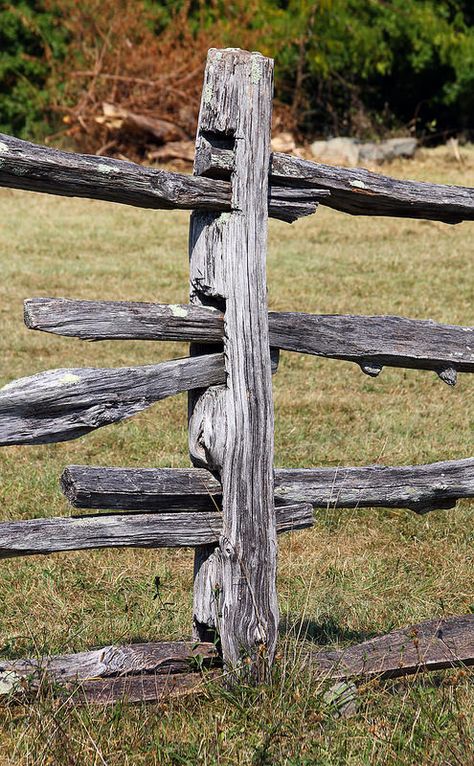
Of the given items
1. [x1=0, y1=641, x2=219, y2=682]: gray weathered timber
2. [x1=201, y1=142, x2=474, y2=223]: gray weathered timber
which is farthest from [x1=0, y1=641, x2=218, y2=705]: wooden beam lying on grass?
[x1=201, y1=142, x2=474, y2=223]: gray weathered timber

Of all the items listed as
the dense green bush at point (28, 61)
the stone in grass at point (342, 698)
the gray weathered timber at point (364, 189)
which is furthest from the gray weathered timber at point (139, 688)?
the dense green bush at point (28, 61)

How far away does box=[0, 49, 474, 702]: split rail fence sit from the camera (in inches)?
120

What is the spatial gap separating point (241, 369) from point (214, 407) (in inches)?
5.9

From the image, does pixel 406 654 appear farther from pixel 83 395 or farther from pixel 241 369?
A: pixel 83 395

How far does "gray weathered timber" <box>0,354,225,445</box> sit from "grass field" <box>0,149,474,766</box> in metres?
0.80

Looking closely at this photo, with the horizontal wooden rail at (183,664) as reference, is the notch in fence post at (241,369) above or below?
above

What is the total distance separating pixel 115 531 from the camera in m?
3.16

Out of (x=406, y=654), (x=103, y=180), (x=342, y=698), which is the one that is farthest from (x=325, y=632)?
(x=103, y=180)

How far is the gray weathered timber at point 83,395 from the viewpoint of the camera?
2.96 m

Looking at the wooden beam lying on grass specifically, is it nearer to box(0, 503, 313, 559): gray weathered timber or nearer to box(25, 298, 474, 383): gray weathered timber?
box(0, 503, 313, 559): gray weathered timber

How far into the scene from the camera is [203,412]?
3326mm

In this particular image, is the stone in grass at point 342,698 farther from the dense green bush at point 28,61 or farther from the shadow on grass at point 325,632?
the dense green bush at point 28,61

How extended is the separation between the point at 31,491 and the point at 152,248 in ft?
25.9

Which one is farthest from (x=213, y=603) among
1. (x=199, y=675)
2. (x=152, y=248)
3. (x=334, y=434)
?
(x=152, y=248)
